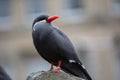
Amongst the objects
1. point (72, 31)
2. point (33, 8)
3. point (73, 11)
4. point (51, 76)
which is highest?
point (51, 76)

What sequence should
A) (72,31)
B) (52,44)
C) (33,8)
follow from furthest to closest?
(72,31)
(33,8)
(52,44)

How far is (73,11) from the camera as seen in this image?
1286cm

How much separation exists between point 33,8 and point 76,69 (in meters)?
9.72

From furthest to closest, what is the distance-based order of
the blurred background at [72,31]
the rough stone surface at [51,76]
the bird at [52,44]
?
1. the blurred background at [72,31]
2. the bird at [52,44]
3. the rough stone surface at [51,76]

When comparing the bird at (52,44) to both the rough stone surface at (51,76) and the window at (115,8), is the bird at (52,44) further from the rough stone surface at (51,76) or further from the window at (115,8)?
the window at (115,8)

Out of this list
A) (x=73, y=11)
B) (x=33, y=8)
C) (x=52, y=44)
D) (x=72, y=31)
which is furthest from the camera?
(x=73, y=11)

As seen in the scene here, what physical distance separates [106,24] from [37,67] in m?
2.06

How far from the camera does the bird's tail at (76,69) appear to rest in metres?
2.61

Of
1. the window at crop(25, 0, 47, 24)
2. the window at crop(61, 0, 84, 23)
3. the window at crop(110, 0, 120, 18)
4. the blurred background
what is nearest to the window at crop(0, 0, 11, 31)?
the blurred background

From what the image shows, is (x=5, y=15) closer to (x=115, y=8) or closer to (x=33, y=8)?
(x=33, y=8)

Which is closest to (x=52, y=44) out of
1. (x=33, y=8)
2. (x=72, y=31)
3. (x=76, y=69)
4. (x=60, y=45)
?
(x=60, y=45)

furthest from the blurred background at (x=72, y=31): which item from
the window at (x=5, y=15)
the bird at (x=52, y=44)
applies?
the bird at (x=52, y=44)

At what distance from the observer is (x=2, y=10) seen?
1248 cm

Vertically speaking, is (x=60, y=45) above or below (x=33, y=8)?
above
